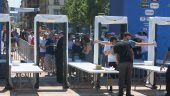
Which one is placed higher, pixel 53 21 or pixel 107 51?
pixel 53 21

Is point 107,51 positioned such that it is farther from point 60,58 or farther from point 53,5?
point 53,5

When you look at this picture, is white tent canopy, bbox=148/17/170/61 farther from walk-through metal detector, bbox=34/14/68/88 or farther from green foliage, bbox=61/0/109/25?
green foliage, bbox=61/0/109/25

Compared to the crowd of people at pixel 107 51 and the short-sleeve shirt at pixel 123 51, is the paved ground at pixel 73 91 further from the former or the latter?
the short-sleeve shirt at pixel 123 51

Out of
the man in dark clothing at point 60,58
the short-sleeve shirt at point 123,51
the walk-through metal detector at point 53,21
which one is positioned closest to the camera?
the short-sleeve shirt at point 123,51

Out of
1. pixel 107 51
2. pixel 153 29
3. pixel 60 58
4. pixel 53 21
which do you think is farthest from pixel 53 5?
pixel 107 51

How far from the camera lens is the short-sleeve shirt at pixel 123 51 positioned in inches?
555

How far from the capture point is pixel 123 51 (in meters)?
14.1

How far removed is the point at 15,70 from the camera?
14984mm

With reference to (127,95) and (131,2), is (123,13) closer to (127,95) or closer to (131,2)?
(131,2)

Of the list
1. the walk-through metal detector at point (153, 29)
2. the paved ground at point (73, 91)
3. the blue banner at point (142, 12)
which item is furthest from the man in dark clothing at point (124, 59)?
the blue banner at point (142, 12)

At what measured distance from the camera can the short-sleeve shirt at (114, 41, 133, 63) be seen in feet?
46.3

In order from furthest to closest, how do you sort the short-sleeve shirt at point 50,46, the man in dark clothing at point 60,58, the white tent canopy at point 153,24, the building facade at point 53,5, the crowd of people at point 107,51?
1. the building facade at point 53,5
2. the short-sleeve shirt at point 50,46
3. the man in dark clothing at point 60,58
4. the white tent canopy at point 153,24
5. the crowd of people at point 107,51

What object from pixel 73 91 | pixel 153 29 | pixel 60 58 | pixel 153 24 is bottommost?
pixel 73 91

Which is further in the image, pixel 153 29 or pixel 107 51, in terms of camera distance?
pixel 153 29
